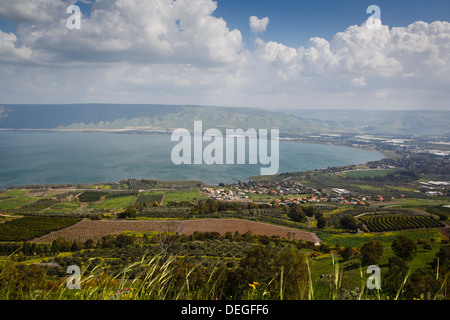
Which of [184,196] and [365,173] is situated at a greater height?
[365,173]

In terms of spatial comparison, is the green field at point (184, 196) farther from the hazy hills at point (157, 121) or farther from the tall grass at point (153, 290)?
the hazy hills at point (157, 121)

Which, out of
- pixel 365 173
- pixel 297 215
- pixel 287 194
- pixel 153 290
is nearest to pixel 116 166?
pixel 287 194

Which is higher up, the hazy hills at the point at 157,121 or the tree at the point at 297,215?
the hazy hills at the point at 157,121

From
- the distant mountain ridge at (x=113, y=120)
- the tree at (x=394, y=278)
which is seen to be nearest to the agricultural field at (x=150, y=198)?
the tree at (x=394, y=278)

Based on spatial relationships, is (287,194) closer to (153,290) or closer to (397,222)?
(397,222)

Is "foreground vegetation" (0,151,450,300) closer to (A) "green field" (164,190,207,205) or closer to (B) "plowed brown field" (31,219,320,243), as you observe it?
(A) "green field" (164,190,207,205)

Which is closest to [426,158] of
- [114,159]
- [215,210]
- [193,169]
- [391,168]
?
[391,168]
